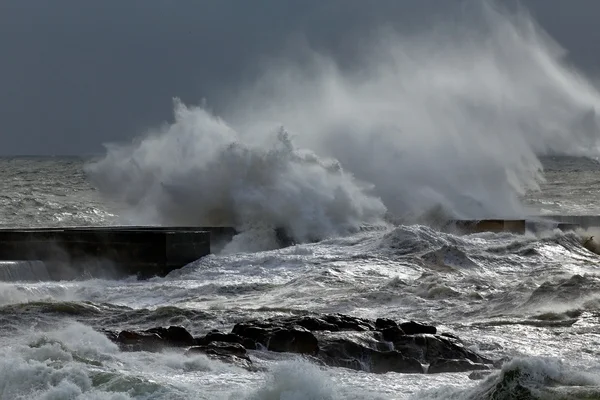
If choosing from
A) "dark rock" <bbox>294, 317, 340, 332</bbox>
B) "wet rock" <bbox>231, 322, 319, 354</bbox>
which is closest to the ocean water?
"wet rock" <bbox>231, 322, 319, 354</bbox>

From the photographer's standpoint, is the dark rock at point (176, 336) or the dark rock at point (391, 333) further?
the dark rock at point (391, 333)

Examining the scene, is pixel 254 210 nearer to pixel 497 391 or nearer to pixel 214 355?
pixel 214 355

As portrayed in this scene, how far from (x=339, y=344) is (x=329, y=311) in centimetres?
323

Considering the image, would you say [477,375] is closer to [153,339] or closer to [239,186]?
[153,339]

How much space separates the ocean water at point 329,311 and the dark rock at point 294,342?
0.89 feet

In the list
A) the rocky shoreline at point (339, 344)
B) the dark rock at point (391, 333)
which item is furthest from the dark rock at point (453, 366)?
the dark rock at point (391, 333)

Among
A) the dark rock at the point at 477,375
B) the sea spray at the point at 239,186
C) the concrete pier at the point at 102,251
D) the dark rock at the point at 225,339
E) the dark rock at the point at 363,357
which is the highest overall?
the sea spray at the point at 239,186

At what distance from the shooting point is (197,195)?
23266 millimetres

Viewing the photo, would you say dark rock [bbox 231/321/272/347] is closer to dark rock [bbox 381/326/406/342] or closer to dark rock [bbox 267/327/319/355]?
dark rock [bbox 267/327/319/355]

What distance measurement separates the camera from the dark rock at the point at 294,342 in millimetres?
9273

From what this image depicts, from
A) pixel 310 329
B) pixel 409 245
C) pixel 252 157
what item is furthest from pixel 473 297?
pixel 252 157

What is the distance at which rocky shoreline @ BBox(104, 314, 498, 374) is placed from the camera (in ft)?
29.1

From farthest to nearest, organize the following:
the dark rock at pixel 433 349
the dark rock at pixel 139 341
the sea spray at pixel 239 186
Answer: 1. the sea spray at pixel 239 186
2. the dark rock at pixel 433 349
3. the dark rock at pixel 139 341

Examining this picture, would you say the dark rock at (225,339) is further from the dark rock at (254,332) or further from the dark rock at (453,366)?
the dark rock at (453,366)
